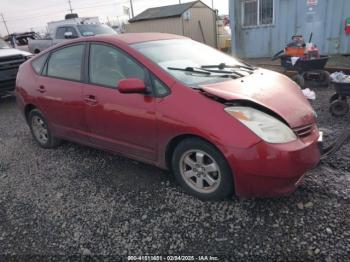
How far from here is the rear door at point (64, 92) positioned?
3.86 m

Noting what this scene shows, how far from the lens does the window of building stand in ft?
35.8

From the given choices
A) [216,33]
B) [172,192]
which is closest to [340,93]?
[172,192]

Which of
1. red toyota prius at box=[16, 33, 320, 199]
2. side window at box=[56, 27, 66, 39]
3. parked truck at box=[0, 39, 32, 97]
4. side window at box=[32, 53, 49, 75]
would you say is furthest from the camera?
side window at box=[56, 27, 66, 39]

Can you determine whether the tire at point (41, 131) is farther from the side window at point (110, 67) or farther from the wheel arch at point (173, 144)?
the wheel arch at point (173, 144)

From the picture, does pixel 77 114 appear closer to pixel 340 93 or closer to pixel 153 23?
pixel 340 93

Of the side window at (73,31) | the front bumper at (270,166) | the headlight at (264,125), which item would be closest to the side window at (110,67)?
the headlight at (264,125)

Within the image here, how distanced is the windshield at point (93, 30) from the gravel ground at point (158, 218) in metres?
8.12

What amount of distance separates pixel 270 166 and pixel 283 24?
9483 mm

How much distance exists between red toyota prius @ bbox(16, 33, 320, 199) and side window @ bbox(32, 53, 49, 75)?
0.22 meters

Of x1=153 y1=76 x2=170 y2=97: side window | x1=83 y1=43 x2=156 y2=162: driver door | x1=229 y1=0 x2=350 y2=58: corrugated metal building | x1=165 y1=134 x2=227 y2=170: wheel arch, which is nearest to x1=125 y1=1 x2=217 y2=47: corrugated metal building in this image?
x1=229 y1=0 x2=350 y2=58: corrugated metal building

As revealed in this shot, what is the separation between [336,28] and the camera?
981 cm

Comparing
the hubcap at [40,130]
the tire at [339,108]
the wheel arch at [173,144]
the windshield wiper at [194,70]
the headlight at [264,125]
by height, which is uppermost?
the windshield wiper at [194,70]

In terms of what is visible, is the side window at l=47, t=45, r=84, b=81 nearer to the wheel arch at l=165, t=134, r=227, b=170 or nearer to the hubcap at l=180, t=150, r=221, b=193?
the wheel arch at l=165, t=134, r=227, b=170

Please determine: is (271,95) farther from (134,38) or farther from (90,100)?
(90,100)
